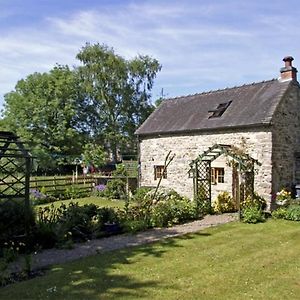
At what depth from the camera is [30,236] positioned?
9547 millimetres

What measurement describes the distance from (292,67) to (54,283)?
14169 mm

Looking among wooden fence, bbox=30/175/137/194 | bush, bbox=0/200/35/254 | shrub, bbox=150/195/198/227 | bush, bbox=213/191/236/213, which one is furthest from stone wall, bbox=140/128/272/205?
bush, bbox=0/200/35/254

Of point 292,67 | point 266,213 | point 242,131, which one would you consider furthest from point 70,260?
point 292,67

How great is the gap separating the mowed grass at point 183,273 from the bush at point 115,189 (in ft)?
37.5

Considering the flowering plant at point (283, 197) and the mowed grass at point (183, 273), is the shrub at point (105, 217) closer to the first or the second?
the mowed grass at point (183, 273)

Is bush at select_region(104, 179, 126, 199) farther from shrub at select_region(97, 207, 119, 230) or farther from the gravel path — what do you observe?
shrub at select_region(97, 207, 119, 230)

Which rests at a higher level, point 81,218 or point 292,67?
point 292,67

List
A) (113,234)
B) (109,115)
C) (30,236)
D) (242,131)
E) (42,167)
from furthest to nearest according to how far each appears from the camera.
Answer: (109,115)
(42,167)
(242,131)
(113,234)
(30,236)

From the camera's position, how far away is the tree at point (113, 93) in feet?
125

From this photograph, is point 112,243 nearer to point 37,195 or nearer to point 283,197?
point 283,197

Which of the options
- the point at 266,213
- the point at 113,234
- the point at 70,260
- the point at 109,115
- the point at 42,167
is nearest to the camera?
the point at 70,260

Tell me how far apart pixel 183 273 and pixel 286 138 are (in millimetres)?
10586

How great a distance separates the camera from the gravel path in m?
8.56

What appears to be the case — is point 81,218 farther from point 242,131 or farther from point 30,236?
point 242,131
